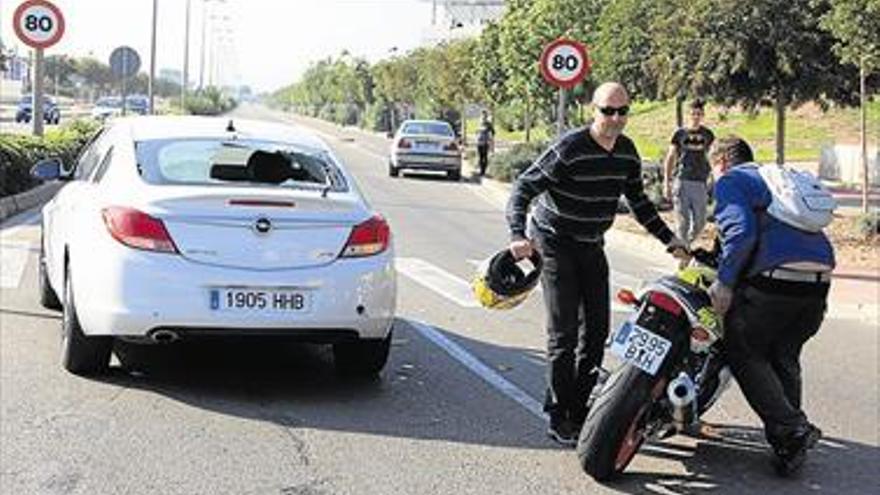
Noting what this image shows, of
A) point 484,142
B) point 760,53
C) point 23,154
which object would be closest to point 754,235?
A: point 760,53

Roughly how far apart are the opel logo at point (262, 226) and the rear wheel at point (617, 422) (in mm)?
2143

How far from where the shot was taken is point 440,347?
8.71 m

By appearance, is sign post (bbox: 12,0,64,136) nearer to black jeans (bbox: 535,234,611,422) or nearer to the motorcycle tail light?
black jeans (bbox: 535,234,611,422)

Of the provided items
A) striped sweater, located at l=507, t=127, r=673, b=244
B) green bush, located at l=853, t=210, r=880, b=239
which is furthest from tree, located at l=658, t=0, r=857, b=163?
striped sweater, located at l=507, t=127, r=673, b=244

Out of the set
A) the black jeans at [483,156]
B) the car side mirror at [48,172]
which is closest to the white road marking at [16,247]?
the car side mirror at [48,172]

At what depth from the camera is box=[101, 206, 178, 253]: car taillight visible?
6727mm

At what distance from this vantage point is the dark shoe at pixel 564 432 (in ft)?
20.3

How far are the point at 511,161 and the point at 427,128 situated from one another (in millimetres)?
3199

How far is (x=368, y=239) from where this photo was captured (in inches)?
281

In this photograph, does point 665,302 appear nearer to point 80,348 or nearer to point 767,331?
point 767,331

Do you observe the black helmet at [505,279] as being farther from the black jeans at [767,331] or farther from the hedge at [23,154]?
the hedge at [23,154]

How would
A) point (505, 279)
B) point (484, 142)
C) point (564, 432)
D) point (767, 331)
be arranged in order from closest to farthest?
point (767, 331) → point (505, 279) → point (564, 432) → point (484, 142)

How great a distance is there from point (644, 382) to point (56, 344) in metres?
4.28

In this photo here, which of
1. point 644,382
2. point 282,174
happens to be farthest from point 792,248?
point 282,174
